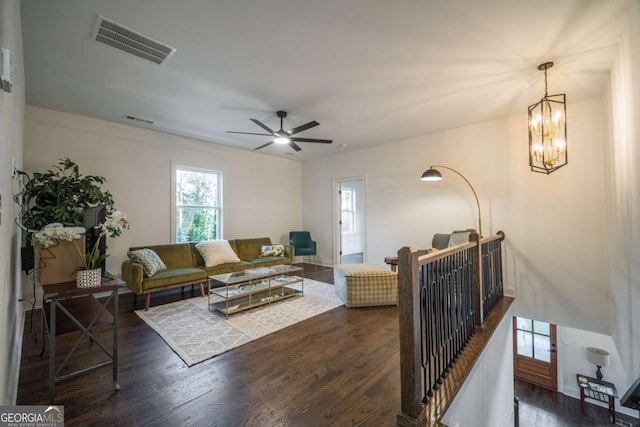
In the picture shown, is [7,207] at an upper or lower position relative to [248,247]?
upper

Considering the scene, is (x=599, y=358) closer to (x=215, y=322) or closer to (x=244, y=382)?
(x=244, y=382)

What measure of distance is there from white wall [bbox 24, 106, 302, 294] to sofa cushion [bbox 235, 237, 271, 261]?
0.43 metres

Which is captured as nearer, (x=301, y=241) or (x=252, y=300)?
(x=252, y=300)

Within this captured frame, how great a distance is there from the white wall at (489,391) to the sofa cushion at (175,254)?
13.7 feet

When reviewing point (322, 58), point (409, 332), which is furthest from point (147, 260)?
point (409, 332)

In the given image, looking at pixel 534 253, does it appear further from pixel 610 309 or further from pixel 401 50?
pixel 401 50

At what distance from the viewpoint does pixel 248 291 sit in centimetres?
344

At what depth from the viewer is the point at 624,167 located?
2.44m

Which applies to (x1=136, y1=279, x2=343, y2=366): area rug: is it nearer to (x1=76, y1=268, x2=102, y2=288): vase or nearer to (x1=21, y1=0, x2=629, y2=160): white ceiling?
(x1=76, y1=268, x2=102, y2=288): vase

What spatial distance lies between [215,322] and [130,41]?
293cm

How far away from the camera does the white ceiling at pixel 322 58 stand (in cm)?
191

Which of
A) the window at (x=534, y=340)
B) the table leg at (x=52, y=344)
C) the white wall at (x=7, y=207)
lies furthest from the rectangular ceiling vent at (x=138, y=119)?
the window at (x=534, y=340)

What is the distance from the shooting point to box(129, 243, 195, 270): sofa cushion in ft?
13.7

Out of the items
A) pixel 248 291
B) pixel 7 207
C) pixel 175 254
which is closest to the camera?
pixel 7 207
